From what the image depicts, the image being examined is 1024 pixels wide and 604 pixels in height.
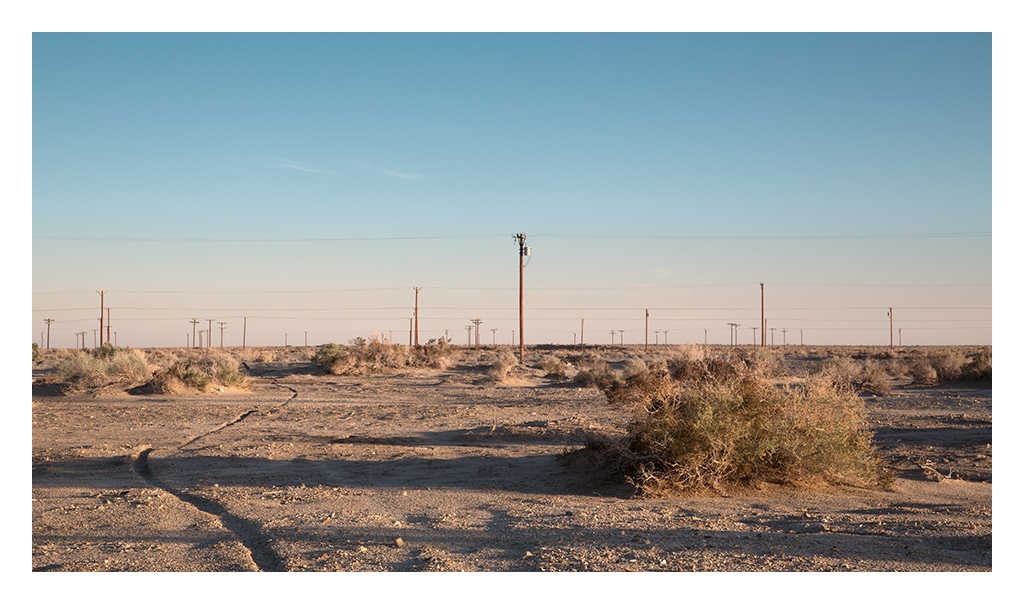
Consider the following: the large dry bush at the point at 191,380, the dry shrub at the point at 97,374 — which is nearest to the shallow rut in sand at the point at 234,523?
the large dry bush at the point at 191,380

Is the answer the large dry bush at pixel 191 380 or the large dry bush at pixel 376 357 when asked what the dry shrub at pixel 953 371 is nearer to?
the large dry bush at pixel 376 357

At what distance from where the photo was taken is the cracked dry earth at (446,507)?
6621 mm

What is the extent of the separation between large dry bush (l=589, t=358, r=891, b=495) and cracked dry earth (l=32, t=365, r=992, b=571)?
0.37 metres

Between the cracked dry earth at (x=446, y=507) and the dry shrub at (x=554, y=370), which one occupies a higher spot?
the cracked dry earth at (x=446, y=507)

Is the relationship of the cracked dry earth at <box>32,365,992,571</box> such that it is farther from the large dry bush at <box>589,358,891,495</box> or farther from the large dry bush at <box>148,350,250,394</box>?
the large dry bush at <box>148,350,250,394</box>

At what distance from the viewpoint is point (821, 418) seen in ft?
33.3

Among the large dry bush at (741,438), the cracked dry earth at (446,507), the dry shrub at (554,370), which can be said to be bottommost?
the dry shrub at (554,370)

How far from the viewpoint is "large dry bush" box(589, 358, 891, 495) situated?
9625mm

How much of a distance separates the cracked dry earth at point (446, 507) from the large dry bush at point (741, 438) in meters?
0.37

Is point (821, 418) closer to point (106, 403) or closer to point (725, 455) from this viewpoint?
point (725, 455)

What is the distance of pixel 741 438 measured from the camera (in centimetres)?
988

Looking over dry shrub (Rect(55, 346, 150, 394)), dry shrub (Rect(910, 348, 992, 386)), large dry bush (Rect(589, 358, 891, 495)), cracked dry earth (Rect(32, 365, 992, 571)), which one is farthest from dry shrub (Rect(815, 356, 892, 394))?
dry shrub (Rect(55, 346, 150, 394))

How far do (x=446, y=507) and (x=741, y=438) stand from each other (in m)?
4.17

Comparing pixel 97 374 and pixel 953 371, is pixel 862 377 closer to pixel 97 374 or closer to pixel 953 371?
pixel 953 371
